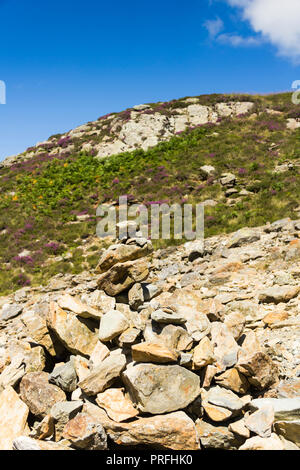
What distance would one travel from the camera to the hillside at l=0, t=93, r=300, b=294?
20484mm

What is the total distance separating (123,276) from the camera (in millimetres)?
7008

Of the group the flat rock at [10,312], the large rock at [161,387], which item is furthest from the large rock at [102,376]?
the flat rock at [10,312]

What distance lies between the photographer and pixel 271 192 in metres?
21.4

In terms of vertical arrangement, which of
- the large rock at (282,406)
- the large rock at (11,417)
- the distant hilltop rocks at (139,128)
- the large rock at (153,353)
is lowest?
the large rock at (11,417)

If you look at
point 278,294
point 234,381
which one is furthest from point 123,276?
point 278,294

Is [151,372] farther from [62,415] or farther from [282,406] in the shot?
[282,406]

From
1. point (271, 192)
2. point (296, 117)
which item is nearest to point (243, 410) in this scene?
point (271, 192)

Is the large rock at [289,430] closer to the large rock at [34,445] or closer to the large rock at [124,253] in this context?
the large rock at [34,445]

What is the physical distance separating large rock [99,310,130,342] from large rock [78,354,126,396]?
1.99 feet

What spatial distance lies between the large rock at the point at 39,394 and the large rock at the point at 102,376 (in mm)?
651

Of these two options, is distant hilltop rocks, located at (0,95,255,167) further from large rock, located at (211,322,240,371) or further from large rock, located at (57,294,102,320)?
large rock, located at (211,322,240,371)

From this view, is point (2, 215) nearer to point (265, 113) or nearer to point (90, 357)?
point (90, 357)

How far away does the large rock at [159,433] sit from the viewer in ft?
13.1

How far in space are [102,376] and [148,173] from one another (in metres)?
29.3
